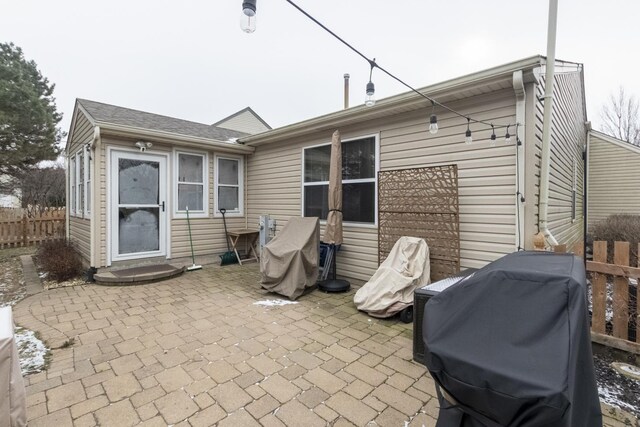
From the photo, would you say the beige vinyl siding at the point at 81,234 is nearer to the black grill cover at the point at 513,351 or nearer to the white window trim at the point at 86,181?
the white window trim at the point at 86,181

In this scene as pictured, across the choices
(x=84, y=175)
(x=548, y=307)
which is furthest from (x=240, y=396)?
(x=84, y=175)

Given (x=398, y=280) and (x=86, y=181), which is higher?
(x=86, y=181)

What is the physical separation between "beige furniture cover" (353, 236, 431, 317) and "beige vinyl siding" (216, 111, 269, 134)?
42.9 feet

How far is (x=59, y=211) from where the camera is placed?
9.49 m

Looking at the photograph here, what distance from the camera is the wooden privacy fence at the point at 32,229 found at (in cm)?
870

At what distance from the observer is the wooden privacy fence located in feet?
28.6

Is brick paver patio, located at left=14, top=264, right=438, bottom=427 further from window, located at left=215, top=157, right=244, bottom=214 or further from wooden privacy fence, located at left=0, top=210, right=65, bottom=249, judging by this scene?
wooden privacy fence, located at left=0, top=210, right=65, bottom=249

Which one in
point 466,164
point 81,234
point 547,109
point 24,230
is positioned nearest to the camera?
point 547,109

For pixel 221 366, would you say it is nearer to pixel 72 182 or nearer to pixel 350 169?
pixel 350 169

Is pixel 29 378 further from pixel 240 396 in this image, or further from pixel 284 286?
pixel 284 286

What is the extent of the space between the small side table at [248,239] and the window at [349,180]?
5.21ft

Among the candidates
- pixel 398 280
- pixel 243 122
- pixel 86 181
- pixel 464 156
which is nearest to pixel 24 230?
pixel 86 181

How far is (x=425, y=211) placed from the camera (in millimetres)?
4188

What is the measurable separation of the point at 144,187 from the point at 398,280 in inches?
196
